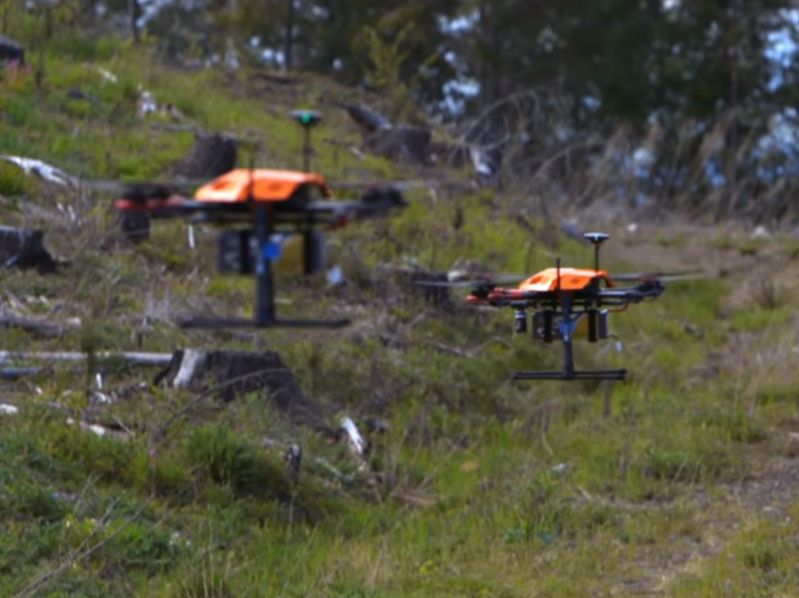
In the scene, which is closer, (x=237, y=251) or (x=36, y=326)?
(x=237, y=251)

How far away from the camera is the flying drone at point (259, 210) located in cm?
392

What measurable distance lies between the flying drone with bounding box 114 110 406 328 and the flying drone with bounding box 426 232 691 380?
960 mm

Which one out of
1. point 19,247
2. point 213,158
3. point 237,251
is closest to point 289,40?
point 213,158

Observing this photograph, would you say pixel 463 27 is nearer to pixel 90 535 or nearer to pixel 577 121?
pixel 577 121

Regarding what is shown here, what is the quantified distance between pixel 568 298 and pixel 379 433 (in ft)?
23.3

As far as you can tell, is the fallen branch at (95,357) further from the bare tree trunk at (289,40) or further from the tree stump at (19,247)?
the bare tree trunk at (289,40)

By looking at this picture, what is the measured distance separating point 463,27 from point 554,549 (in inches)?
696

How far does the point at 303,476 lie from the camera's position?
10500mm

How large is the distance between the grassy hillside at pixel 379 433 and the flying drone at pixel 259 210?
4.16 m

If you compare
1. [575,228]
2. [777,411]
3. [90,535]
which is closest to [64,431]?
[90,535]

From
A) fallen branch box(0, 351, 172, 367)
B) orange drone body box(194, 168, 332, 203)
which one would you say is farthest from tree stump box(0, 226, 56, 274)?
orange drone body box(194, 168, 332, 203)

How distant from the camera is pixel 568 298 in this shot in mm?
5039

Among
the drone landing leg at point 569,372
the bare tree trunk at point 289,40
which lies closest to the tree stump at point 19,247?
the drone landing leg at point 569,372

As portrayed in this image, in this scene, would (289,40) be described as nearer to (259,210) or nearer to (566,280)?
(566,280)
